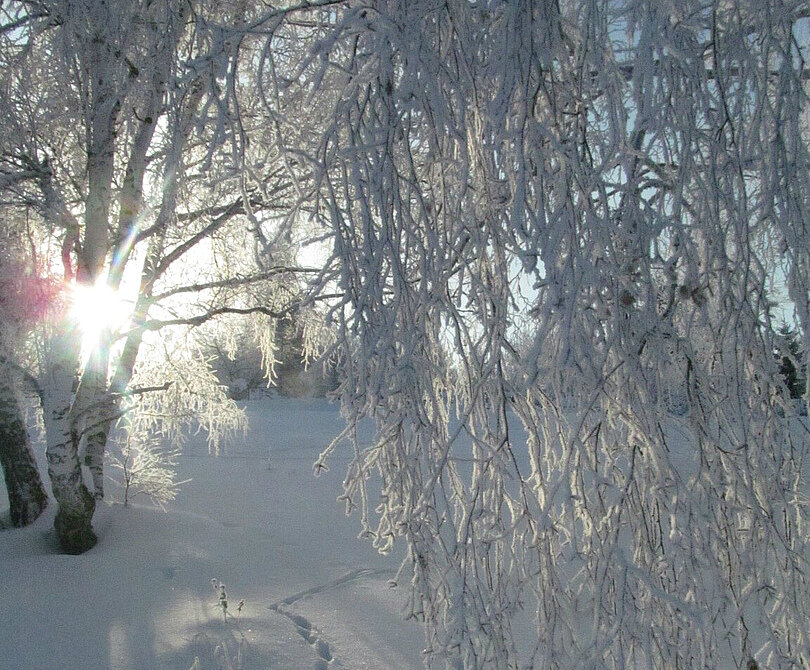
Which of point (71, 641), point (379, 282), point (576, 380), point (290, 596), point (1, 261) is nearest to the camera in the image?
point (576, 380)

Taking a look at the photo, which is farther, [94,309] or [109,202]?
[94,309]

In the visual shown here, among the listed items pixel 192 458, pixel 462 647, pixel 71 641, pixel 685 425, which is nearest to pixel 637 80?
pixel 685 425

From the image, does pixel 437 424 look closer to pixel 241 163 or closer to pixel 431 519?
pixel 431 519

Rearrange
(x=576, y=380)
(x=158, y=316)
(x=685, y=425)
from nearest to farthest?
(x=576, y=380) → (x=685, y=425) → (x=158, y=316)

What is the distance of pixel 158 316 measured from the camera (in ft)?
19.5

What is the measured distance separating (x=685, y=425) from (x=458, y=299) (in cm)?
69

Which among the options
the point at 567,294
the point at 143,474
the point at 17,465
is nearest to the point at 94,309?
the point at 17,465

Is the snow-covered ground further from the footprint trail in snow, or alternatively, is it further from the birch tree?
the birch tree

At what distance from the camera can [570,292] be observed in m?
1.30

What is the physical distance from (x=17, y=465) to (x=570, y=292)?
5713 mm

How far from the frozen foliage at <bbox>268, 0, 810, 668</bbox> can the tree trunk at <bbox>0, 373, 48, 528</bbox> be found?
4.84 metres

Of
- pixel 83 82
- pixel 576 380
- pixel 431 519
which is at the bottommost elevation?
pixel 431 519

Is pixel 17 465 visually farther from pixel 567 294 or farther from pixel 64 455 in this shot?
pixel 567 294

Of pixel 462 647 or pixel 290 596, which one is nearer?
pixel 462 647
